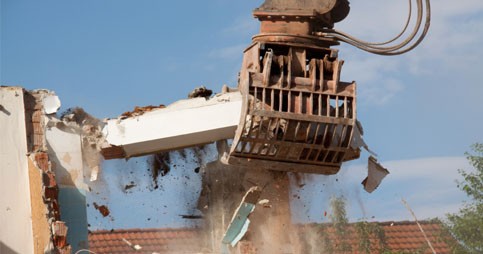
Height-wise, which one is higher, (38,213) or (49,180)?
(49,180)

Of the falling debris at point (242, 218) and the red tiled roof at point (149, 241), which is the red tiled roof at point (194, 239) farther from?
the falling debris at point (242, 218)

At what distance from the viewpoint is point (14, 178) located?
41.5 feet

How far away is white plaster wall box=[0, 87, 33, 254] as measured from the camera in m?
12.5

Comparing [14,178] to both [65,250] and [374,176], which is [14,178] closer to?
[65,250]

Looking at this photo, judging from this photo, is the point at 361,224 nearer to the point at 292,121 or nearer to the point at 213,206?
the point at 213,206

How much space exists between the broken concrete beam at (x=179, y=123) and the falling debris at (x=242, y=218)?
2.32 feet

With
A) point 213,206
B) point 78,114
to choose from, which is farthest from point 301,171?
point 78,114

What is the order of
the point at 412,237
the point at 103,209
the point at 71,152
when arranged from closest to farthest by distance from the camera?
the point at 71,152 < the point at 103,209 < the point at 412,237

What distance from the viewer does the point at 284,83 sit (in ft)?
41.7

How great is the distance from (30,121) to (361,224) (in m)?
6.48

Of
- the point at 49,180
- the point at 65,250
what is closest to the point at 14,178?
the point at 49,180

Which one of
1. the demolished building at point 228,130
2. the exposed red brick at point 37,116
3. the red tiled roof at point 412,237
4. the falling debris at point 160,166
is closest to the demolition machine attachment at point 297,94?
the demolished building at point 228,130

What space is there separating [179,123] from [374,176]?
2.35 metres

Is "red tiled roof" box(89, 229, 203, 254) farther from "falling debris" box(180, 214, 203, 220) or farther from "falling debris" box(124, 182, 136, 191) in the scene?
"falling debris" box(124, 182, 136, 191)
